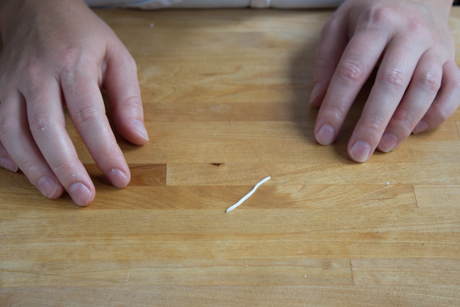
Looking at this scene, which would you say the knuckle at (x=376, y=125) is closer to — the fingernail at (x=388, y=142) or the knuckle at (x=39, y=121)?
the fingernail at (x=388, y=142)

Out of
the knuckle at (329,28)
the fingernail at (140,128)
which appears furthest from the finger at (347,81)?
the fingernail at (140,128)

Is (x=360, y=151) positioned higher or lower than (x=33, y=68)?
lower

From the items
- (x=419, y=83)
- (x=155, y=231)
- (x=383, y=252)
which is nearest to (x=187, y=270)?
(x=155, y=231)

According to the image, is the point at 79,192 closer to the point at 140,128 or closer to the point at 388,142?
the point at 140,128

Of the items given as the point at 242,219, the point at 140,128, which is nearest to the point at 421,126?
the point at 242,219

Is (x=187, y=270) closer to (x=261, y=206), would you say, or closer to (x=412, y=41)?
(x=261, y=206)
